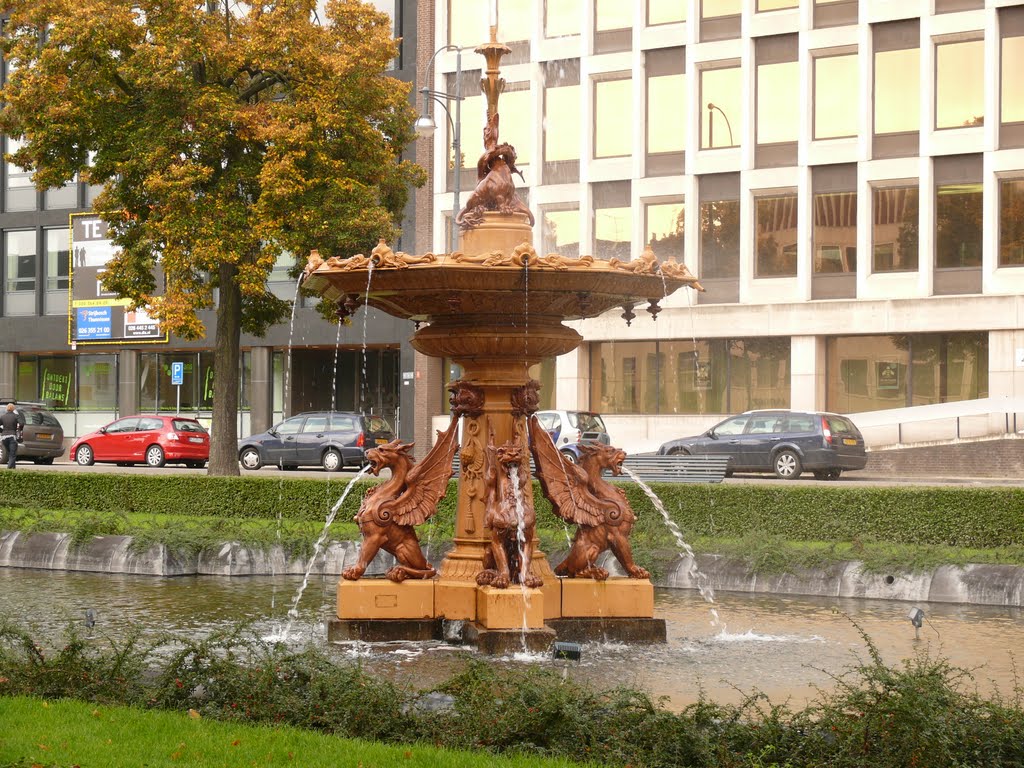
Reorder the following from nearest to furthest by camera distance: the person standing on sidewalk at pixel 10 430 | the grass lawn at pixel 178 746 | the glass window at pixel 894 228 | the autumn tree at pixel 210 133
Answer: the grass lawn at pixel 178 746, the autumn tree at pixel 210 133, the person standing on sidewalk at pixel 10 430, the glass window at pixel 894 228

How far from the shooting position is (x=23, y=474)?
20.8 meters

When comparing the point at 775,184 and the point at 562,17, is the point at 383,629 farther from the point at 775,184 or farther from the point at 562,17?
the point at 562,17

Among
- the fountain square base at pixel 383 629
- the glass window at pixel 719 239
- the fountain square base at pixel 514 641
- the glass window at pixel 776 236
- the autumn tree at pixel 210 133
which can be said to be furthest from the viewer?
the glass window at pixel 719 239

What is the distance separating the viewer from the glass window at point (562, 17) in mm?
45125

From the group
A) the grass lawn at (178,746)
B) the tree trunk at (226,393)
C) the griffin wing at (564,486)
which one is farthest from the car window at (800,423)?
the grass lawn at (178,746)

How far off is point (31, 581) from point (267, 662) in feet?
23.4

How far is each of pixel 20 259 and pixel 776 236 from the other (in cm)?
2910

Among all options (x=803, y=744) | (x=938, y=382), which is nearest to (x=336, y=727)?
(x=803, y=744)

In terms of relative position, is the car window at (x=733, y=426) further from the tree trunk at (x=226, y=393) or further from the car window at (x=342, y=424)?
the tree trunk at (x=226, y=393)

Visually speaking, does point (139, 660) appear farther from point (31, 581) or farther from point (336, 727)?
point (31, 581)

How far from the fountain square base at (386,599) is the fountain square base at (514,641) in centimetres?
87

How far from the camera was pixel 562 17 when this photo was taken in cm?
4534

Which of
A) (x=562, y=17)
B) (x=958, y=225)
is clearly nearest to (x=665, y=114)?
(x=562, y=17)

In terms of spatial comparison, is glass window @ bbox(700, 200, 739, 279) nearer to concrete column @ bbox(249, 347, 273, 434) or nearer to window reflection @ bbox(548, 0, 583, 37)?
window reflection @ bbox(548, 0, 583, 37)
